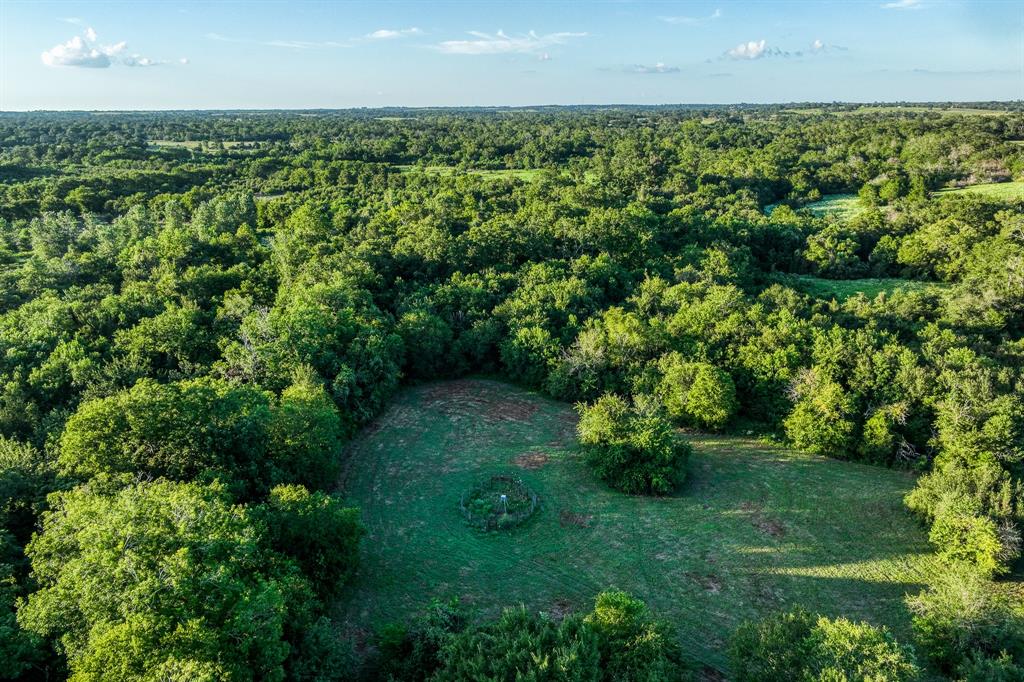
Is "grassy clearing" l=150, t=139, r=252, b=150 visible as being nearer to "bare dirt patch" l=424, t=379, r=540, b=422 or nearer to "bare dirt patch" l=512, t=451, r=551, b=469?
"bare dirt patch" l=424, t=379, r=540, b=422

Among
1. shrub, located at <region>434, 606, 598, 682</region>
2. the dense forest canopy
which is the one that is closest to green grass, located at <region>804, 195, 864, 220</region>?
the dense forest canopy

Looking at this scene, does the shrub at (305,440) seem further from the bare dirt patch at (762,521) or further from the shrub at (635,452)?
the bare dirt patch at (762,521)

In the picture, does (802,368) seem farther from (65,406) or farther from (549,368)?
(65,406)

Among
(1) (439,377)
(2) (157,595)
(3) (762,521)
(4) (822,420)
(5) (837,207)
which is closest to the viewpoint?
(2) (157,595)

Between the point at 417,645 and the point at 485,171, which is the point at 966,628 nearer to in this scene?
the point at 417,645

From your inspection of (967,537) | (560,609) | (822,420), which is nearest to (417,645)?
(560,609)

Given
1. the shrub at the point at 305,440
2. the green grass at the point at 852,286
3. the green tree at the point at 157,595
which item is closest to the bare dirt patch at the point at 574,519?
the shrub at the point at 305,440

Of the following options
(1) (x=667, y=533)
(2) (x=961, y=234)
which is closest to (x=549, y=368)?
(1) (x=667, y=533)

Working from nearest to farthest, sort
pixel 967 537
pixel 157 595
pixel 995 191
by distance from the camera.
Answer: pixel 157 595
pixel 967 537
pixel 995 191
